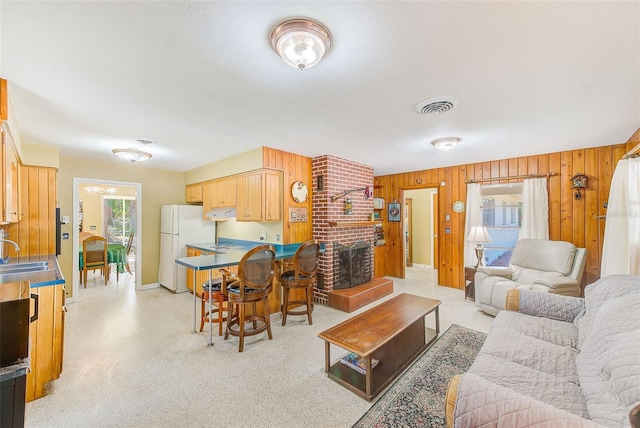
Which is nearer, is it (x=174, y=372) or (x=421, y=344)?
(x=174, y=372)

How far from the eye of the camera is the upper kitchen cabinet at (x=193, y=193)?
4.99 m

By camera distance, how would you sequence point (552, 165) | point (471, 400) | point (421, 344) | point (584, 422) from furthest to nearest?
point (552, 165)
point (421, 344)
point (471, 400)
point (584, 422)

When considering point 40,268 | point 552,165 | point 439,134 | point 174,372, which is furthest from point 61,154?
point 552,165

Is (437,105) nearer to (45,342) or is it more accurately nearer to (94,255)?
(45,342)

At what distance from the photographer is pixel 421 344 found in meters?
2.63

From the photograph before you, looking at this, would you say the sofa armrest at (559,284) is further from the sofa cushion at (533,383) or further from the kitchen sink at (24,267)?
the kitchen sink at (24,267)

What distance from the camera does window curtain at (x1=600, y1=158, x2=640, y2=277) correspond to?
2.63m

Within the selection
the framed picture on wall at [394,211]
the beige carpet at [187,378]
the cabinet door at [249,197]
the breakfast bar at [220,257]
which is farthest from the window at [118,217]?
the framed picture on wall at [394,211]

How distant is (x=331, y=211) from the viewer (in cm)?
399

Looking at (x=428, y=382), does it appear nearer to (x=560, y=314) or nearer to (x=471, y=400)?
(x=471, y=400)

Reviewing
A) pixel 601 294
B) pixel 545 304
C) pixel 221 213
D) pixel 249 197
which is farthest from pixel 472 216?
pixel 221 213

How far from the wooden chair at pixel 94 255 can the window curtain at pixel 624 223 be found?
806 cm

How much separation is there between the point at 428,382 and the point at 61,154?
5.76 metres

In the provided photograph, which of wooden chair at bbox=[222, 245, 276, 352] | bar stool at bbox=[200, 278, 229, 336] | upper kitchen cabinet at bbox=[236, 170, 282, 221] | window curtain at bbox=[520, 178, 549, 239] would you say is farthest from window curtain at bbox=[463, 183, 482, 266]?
bar stool at bbox=[200, 278, 229, 336]
